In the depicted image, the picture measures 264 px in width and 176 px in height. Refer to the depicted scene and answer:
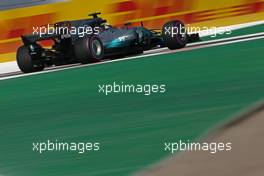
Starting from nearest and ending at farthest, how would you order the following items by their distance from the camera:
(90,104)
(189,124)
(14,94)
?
1. (189,124)
2. (90,104)
3. (14,94)

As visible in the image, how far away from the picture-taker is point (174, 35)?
13180mm

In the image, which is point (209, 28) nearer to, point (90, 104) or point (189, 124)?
point (90, 104)

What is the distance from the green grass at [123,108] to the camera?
603cm

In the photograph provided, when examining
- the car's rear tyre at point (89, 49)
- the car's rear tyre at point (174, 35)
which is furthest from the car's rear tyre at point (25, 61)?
the car's rear tyre at point (174, 35)

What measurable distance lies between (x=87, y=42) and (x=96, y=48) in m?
0.38

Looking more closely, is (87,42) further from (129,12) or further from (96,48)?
(129,12)

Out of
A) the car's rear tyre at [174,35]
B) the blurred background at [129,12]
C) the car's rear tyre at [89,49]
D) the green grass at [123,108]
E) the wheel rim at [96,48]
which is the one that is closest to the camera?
the green grass at [123,108]

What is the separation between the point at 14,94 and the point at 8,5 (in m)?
5.50

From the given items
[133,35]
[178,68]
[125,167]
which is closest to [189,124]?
[125,167]

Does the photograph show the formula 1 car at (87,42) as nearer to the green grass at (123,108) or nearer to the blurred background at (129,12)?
the green grass at (123,108)

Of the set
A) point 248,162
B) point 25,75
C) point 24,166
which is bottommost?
point 25,75

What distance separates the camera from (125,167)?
5508mm

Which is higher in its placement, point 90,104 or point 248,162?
point 248,162

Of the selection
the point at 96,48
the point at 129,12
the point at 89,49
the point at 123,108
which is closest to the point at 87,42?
the point at 89,49
